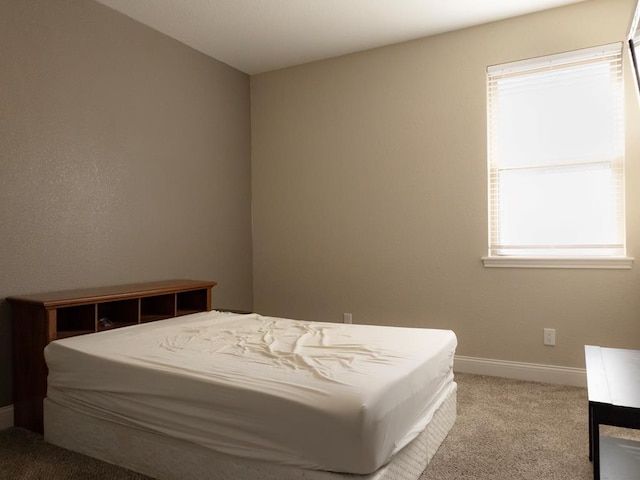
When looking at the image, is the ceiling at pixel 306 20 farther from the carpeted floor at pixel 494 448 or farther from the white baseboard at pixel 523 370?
the carpeted floor at pixel 494 448

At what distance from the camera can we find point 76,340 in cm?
245

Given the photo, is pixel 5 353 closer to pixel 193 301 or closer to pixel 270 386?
pixel 193 301

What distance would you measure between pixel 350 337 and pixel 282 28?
2.43 metres

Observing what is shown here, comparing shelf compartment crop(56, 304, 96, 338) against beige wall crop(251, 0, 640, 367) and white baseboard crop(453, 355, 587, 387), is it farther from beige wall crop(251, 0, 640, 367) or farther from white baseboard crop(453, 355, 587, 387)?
white baseboard crop(453, 355, 587, 387)

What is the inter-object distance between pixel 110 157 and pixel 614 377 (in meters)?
3.16

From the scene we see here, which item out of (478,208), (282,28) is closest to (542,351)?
(478,208)

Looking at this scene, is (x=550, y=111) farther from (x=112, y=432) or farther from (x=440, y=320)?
(x=112, y=432)

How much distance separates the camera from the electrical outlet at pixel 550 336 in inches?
134

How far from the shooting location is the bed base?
1691 mm

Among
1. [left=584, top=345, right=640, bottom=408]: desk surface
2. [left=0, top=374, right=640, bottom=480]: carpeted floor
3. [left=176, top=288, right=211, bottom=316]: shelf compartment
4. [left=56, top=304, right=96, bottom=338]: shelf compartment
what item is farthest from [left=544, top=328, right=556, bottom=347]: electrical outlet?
[left=56, top=304, right=96, bottom=338]: shelf compartment

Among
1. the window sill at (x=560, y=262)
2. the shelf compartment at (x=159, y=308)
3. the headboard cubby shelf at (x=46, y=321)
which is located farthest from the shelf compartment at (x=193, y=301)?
the window sill at (x=560, y=262)

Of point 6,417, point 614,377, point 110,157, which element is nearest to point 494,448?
point 614,377

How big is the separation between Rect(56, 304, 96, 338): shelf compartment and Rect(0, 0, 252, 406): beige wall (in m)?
0.20

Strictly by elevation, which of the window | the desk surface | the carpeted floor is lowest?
the carpeted floor
